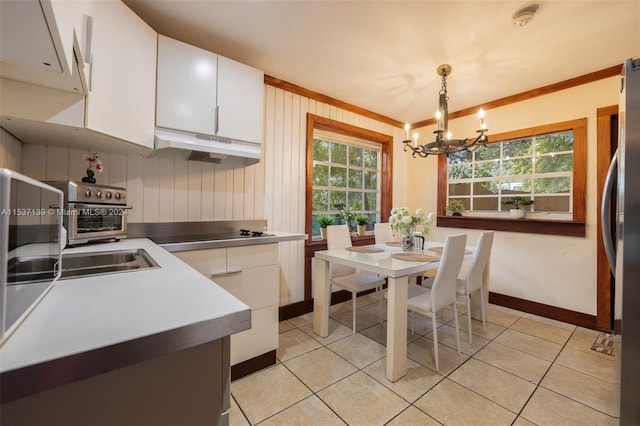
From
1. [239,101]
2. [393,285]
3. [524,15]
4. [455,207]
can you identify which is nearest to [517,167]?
[455,207]

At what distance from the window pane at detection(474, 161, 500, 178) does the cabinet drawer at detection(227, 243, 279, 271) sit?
9.56 ft

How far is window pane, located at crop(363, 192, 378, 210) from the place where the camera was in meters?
3.86

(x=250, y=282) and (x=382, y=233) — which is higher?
(x=382, y=233)

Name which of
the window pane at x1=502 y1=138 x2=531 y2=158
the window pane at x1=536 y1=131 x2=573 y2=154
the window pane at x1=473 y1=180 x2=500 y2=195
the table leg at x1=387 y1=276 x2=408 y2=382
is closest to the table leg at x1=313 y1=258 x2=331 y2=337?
the table leg at x1=387 y1=276 x2=408 y2=382

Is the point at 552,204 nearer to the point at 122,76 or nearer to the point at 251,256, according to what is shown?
the point at 251,256

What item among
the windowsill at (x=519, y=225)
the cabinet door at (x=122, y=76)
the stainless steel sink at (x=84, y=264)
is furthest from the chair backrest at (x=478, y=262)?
the cabinet door at (x=122, y=76)

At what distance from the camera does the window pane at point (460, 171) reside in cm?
355

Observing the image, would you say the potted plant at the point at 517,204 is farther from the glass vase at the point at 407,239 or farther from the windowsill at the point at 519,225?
the glass vase at the point at 407,239

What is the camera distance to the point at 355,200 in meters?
3.72

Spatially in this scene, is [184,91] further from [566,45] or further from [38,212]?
[566,45]

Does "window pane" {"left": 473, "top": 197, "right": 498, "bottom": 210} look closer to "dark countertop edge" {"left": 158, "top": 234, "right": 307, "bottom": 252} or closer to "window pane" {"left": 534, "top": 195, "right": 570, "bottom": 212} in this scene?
"window pane" {"left": 534, "top": 195, "right": 570, "bottom": 212}

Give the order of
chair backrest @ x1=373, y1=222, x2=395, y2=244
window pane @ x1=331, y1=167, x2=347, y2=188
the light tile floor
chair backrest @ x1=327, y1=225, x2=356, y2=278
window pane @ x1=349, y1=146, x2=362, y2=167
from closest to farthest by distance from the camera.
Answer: the light tile floor → chair backrest @ x1=327, y1=225, x2=356, y2=278 → chair backrest @ x1=373, y1=222, x2=395, y2=244 → window pane @ x1=331, y1=167, x2=347, y2=188 → window pane @ x1=349, y1=146, x2=362, y2=167

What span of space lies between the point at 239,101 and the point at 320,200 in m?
1.56

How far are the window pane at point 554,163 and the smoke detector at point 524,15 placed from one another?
1660mm
